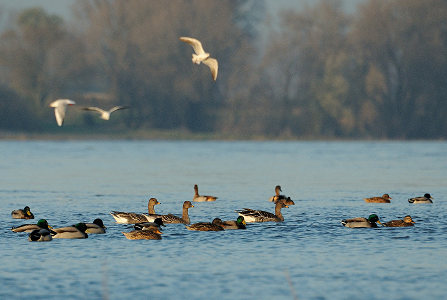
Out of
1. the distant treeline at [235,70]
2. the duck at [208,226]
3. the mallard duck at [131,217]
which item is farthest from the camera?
the distant treeline at [235,70]

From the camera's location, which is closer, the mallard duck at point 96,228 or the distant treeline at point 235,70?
the mallard duck at point 96,228

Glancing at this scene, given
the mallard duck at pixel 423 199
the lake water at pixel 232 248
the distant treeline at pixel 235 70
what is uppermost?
the distant treeline at pixel 235 70

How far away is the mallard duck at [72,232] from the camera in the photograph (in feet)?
72.9

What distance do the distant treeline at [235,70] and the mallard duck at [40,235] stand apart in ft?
238

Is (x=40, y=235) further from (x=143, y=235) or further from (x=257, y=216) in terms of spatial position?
(x=257, y=216)

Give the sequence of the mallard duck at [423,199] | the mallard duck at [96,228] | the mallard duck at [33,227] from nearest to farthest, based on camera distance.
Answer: the mallard duck at [33,227]
the mallard duck at [96,228]
the mallard duck at [423,199]

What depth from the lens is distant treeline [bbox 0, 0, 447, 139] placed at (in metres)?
94.6

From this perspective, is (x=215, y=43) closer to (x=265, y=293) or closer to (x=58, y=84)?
(x=58, y=84)

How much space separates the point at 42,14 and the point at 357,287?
301 feet

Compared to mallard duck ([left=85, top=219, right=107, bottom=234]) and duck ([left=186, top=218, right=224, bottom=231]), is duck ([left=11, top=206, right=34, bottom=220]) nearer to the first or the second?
mallard duck ([left=85, top=219, right=107, bottom=234])

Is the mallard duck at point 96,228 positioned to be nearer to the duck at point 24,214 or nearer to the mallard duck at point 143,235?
the mallard duck at point 143,235

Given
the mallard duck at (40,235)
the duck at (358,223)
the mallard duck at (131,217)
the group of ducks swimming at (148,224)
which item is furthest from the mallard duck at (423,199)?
the mallard duck at (40,235)

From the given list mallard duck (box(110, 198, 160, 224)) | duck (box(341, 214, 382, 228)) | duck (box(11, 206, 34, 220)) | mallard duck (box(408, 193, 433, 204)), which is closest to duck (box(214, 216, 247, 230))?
mallard duck (box(110, 198, 160, 224))

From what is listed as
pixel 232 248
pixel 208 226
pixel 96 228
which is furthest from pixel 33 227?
pixel 232 248
